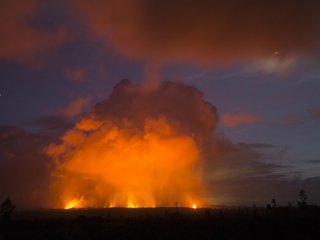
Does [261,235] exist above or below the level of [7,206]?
below

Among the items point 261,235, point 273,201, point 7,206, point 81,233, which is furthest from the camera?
point 7,206

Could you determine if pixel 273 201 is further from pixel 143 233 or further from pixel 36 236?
pixel 36 236

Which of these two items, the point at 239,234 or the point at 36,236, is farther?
the point at 36,236

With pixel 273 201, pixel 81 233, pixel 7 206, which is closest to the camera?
pixel 81 233

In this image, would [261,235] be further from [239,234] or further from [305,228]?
[305,228]

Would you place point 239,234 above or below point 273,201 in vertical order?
below

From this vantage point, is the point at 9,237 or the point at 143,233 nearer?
the point at 143,233

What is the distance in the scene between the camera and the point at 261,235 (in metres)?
65.9

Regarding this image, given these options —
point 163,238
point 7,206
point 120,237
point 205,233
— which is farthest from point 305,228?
point 7,206

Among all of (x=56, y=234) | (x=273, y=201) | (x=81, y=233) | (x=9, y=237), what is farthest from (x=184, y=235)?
(x=273, y=201)

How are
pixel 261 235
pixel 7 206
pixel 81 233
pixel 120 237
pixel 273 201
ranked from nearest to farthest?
pixel 261 235 → pixel 120 237 → pixel 81 233 → pixel 273 201 → pixel 7 206

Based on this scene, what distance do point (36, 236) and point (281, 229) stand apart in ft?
157

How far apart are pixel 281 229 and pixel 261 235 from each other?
18.1 feet

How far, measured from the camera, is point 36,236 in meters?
79.3
